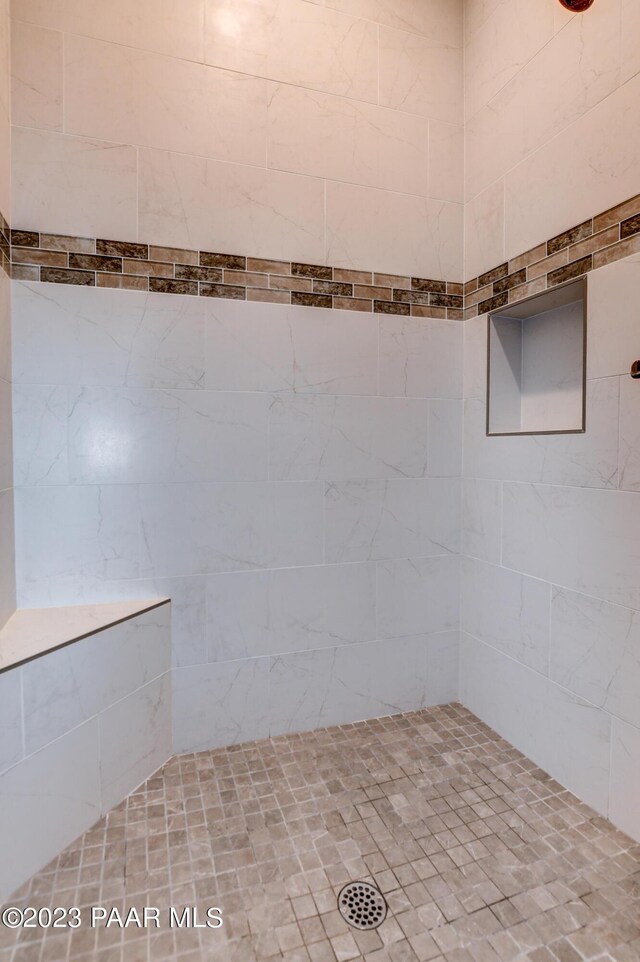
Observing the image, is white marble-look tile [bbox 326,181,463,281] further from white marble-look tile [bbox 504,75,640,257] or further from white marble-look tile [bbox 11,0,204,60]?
white marble-look tile [bbox 11,0,204,60]

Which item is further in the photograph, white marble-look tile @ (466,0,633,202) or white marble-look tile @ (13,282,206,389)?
white marble-look tile @ (13,282,206,389)

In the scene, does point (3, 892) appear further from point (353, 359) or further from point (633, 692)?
point (353, 359)

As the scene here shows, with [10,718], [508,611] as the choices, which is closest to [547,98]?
[508,611]

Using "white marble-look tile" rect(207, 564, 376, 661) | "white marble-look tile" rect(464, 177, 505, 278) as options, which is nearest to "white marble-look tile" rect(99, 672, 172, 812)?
"white marble-look tile" rect(207, 564, 376, 661)

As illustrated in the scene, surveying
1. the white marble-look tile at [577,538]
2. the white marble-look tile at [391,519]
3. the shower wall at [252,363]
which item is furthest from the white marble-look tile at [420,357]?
the white marble-look tile at [577,538]

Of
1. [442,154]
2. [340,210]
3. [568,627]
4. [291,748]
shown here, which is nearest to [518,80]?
[442,154]

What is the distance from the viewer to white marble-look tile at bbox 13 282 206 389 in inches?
58.1

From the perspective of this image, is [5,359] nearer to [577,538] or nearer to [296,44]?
[296,44]

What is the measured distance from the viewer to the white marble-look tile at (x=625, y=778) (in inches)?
49.4

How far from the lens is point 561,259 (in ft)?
4.83

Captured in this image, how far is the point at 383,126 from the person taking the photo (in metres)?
1.80

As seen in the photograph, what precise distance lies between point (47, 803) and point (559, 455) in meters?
1.73

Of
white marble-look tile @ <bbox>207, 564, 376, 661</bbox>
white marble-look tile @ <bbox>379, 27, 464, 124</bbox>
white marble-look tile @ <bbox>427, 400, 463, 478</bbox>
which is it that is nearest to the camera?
white marble-look tile @ <bbox>207, 564, 376, 661</bbox>

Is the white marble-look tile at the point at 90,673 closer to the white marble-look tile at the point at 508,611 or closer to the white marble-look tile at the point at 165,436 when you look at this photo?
the white marble-look tile at the point at 165,436
